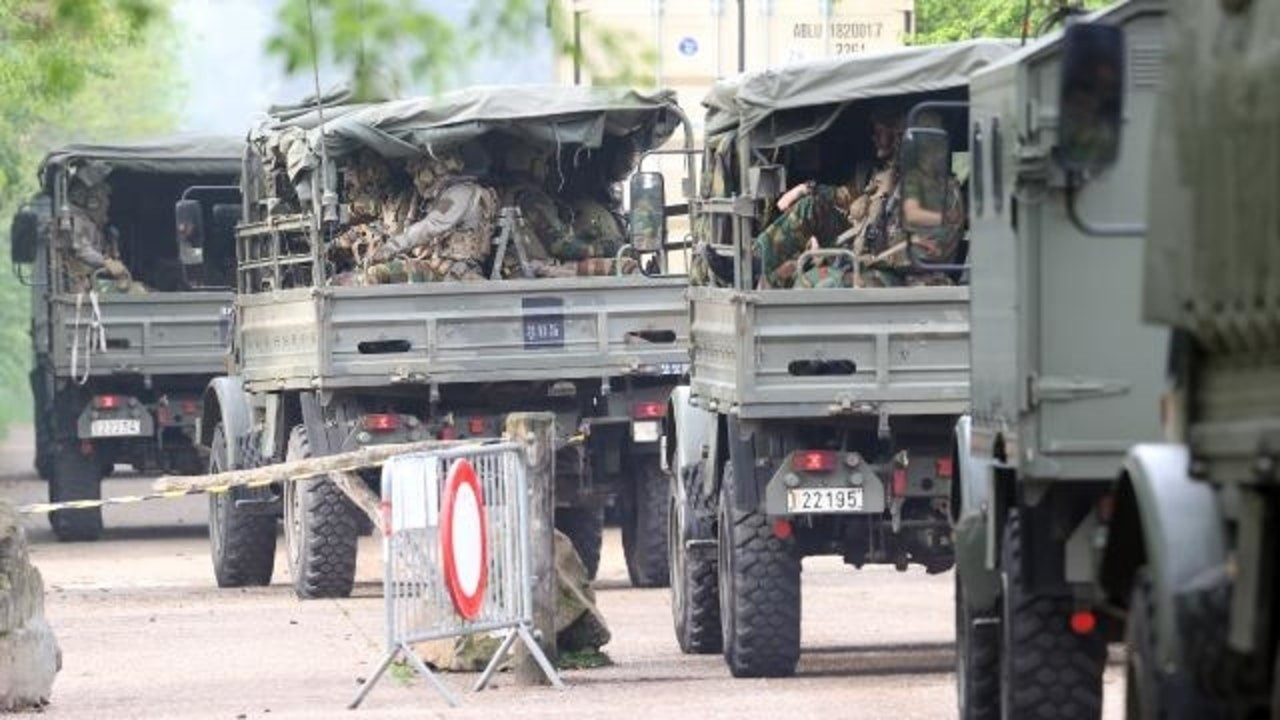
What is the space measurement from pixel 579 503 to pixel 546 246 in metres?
1.70

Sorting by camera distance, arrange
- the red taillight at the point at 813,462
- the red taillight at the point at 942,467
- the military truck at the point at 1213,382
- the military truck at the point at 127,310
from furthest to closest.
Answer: the military truck at the point at 127,310
the red taillight at the point at 942,467
the red taillight at the point at 813,462
the military truck at the point at 1213,382

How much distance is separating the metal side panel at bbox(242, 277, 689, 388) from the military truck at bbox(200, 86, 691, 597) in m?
0.01

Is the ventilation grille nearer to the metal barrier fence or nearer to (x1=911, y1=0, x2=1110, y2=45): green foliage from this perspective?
the metal barrier fence

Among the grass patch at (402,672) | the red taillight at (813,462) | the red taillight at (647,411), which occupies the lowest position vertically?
the grass patch at (402,672)

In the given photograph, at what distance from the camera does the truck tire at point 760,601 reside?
53.5ft

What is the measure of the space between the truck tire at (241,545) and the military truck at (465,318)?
57cm

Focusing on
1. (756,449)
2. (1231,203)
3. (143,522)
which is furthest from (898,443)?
(143,522)

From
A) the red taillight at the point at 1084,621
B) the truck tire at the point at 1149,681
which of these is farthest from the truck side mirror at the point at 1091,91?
the red taillight at the point at 1084,621

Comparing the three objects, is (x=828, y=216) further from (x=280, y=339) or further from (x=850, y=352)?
(x=280, y=339)

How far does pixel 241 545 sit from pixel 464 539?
882 centimetres

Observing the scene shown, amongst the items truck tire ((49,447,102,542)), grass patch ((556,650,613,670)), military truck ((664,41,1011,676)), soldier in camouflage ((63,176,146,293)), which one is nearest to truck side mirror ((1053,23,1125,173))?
military truck ((664,41,1011,676))

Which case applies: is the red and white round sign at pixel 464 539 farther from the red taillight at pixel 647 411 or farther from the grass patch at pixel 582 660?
the red taillight at pixel 647 411

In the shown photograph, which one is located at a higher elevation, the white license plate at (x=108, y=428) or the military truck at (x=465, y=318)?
the military truck at (x=465, y=318)

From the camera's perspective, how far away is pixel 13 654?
15.1 m
